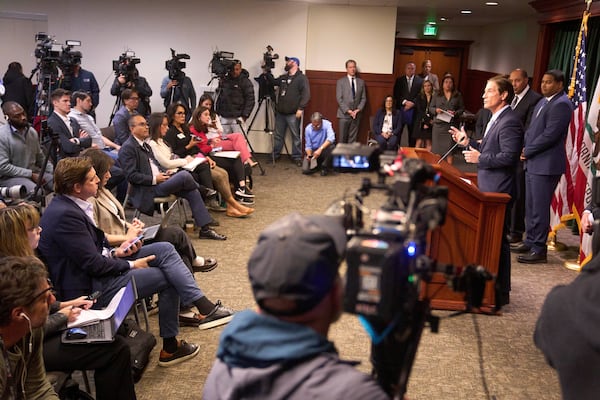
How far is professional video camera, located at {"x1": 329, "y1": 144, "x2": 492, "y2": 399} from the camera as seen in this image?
3.43ft

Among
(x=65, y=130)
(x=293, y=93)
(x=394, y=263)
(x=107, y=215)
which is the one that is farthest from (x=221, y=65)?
(x=394, y=263)

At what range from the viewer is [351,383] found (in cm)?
99

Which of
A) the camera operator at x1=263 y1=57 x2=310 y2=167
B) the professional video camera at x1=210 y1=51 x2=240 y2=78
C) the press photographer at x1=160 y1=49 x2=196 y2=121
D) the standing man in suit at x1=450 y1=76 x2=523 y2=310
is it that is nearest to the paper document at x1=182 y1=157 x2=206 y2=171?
the press photographer at x1=160 y1=49 x2=196 y2=121

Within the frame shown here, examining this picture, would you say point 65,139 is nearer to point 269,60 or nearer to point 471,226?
point 471,226

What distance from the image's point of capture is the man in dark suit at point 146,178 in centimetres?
471

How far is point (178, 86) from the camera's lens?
783 centimetres

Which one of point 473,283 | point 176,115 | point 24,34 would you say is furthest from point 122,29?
point 473,283

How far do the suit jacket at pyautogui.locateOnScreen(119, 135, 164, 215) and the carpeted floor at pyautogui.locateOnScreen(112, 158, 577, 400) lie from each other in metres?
0.57

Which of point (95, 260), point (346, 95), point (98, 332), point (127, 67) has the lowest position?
point (98, 332)

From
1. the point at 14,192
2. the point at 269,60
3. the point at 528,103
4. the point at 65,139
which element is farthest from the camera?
the point at 269,60

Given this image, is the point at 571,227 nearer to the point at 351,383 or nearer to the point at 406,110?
the point at 406,110

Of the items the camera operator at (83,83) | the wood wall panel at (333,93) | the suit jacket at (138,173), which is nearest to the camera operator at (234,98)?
the wood wall panel at (333,93)

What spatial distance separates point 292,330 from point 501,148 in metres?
3.07

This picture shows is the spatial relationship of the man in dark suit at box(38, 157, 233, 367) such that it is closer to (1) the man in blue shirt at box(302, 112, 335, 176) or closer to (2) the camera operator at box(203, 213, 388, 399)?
(2) the camera operator at box(203, 213, 388, 399)
